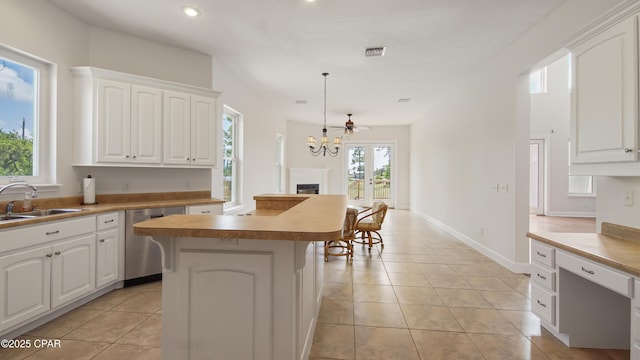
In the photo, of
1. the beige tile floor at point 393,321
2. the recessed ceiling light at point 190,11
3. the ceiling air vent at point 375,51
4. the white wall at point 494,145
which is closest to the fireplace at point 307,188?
the white wall at point 494,145

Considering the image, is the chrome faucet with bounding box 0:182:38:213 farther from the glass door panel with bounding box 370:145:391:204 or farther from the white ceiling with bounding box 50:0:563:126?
the glass door panel with bounding box 370:145:391:204

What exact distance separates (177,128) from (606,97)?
410 cm

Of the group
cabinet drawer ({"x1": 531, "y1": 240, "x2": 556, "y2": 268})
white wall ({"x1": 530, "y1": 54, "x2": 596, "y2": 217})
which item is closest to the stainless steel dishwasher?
cabinet drawer ({"x1": 531, "y1": 240, "x2": 556, "y2": 268})

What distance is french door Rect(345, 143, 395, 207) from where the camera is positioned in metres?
9.66

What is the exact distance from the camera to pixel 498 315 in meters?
2.52

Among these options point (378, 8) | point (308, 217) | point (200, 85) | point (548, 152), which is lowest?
point (308, 217)

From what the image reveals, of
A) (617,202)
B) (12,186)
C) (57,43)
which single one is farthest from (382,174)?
(12,186)

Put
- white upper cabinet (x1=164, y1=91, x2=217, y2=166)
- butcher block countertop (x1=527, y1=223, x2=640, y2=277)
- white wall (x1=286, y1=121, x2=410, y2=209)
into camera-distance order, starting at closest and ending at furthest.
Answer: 1. butcher block countertop (x1=527, y1=223, x2=640, y2=277)
2. white upper cabinet (x1=164, y1=91, x2=217, y2=166)
3. white wall (x1=286, y1=121, x2=410, y2=209)

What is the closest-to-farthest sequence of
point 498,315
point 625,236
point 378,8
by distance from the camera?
A: 1. point 625,236
2. point 498,315
3. point 378,8

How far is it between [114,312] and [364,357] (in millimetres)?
2260

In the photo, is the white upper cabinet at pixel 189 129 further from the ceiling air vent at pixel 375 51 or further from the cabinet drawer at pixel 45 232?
the ceiling air vent at pixel 375 51

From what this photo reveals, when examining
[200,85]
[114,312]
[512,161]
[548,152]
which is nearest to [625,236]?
[512,161]

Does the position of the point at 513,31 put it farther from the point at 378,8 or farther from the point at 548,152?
the point at 548,152

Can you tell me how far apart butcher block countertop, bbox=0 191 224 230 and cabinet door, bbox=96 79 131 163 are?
52 cm
